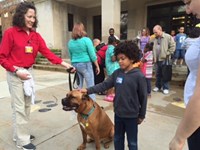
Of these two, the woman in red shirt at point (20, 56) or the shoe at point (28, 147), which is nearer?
the woman in red shirt at point (20, 56)

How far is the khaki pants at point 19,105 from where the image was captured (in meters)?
2.52

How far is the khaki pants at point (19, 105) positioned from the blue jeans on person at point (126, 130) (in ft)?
3.99

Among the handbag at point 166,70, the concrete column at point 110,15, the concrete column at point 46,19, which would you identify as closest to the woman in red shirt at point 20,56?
the handbag at point 166,70

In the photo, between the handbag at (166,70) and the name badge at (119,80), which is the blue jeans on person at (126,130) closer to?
the name badge at (119,80)

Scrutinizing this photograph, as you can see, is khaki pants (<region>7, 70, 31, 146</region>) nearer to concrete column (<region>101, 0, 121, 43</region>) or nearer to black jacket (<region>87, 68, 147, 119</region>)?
black jacket (<region>87, 68, 147, 119</region>)

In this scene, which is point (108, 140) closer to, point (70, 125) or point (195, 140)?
point (70, 125)

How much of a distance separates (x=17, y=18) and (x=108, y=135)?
6.24 feet

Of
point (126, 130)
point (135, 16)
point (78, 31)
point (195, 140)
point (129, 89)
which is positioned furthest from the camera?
point (135, 16)

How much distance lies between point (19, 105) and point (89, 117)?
0.91 metres

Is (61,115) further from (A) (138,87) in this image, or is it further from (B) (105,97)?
(A) (138,87)

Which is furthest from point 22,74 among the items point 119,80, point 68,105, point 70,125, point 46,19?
point 46,19

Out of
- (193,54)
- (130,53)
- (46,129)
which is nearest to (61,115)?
(46,129)

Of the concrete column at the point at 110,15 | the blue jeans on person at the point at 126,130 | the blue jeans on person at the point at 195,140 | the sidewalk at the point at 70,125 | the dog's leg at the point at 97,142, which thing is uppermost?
the concrete column at the point at 110,15

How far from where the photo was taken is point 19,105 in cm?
255
